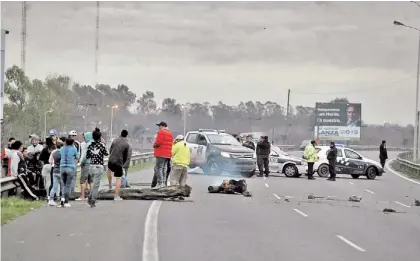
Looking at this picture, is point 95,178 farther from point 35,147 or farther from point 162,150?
point 162,150

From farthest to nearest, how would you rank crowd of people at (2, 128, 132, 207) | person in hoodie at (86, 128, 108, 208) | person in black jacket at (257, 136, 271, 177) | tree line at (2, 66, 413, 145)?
tree line at (2, 66, 413, 145) → person in black jacket at (257, 136, 271, 177) → person in hoodie at (86, 128, 108, 208) → crowd of people at (2, 128, 132, 207)

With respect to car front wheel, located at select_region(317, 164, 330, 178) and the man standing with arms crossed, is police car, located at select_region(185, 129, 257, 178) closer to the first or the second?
car front wheel, located at select_region(317, 164, 330, 178)

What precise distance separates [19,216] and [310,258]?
7.15 metres

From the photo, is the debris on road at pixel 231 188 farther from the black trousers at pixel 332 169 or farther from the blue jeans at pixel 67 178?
the black trousers at pixel 332 169

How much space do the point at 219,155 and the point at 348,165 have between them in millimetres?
8001

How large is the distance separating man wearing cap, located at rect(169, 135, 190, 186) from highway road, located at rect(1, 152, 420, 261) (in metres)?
0.97

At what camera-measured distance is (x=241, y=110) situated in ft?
415

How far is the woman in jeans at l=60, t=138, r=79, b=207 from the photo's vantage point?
17609mm

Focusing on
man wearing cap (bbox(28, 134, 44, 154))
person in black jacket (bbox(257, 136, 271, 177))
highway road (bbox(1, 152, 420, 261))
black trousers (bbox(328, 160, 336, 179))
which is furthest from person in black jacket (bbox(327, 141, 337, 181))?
man wearing cap (bbox(28, 134, 44, 154))

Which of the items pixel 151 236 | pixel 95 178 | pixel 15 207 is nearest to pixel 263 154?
pixel 95 178

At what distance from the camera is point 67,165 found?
17656 millimetres

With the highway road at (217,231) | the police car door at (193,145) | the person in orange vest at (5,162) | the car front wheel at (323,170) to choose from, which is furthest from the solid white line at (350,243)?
the car front wheel at (323,170)

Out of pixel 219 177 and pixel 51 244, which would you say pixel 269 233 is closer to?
pixel 51 244

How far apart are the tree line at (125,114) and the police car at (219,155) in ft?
81.3
